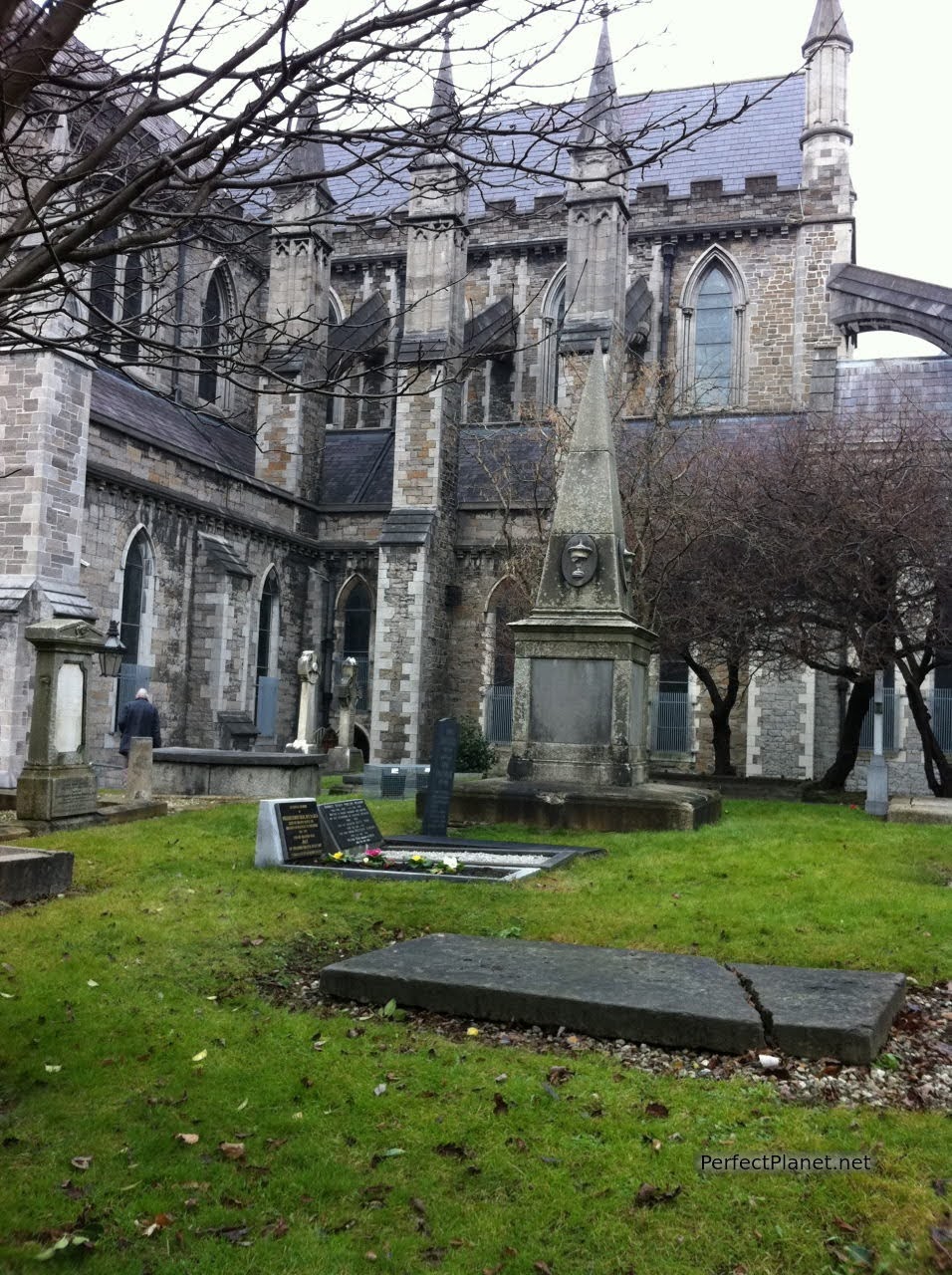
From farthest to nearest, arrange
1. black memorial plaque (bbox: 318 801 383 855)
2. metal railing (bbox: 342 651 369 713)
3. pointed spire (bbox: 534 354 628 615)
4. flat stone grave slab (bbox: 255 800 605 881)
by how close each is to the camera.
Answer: metal railing (bbox: 342 651 369 713) < pointed spire (bbox: 534 354 628 615) < black memorial plaque (bbox: 318 801 383 855) < flat stone grave slab (bbox: 255 800 605 881)

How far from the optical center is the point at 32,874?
7.43m

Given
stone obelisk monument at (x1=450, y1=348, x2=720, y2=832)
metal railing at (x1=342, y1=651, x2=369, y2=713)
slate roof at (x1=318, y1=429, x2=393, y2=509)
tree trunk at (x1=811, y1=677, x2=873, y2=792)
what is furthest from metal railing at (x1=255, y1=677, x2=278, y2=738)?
stone obelisk monument at (x1=450, y1=348, x2=720, y2=832)

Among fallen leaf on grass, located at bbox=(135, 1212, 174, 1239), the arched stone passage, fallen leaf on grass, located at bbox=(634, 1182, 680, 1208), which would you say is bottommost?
fallen leaf on grass, located at bbox=(135, 1212, 174, 1239)

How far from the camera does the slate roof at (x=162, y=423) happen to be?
69.5 ft

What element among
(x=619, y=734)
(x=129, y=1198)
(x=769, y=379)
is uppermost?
(x=769, y=379)

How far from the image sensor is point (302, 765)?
15891 mm

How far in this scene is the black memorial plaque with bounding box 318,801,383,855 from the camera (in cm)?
908

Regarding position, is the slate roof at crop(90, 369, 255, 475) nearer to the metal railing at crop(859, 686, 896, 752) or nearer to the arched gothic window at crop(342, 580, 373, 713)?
the arched gothic window at crop(342, 580, 373, 713)

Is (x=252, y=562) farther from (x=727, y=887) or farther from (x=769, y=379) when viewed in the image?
(x=727, y=887)

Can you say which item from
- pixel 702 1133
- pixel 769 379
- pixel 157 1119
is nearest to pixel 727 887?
pixel 702 1133

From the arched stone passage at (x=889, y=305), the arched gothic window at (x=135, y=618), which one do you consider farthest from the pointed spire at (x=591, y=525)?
the arched stone passage at (x=889, y=305)

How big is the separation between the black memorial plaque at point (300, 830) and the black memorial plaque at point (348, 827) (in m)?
0.07

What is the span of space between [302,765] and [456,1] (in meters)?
12.7

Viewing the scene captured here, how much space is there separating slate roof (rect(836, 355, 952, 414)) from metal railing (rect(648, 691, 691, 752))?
793 centimetres
